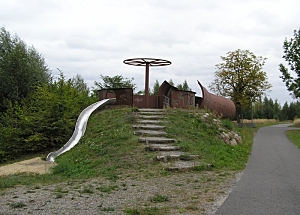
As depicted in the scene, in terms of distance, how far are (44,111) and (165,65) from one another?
767 cm

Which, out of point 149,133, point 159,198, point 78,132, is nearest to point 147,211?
point 159,198

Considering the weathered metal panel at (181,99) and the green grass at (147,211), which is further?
the weathered metal panel at (181,99)

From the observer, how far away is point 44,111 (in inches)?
627

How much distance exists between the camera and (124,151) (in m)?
11.6

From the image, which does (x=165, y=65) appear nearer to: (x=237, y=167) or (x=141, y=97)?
(x=141, y=97)

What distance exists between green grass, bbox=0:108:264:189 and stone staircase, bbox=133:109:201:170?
24 cm

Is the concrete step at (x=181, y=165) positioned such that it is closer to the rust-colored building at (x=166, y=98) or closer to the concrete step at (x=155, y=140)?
the concrete step at (x=155, y=140)

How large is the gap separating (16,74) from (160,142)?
656 inches

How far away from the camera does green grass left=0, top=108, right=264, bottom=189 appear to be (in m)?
9.68

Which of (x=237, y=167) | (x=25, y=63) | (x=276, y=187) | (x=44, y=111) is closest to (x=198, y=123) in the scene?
(x=237, y=167)

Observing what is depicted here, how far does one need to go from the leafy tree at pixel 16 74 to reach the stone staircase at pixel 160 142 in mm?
11896

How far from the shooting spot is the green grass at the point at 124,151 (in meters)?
9.68

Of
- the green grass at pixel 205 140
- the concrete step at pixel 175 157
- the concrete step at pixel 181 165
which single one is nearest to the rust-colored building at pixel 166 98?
the green grass at pixel 205 140

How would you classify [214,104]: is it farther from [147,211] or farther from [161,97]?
[147,211]
